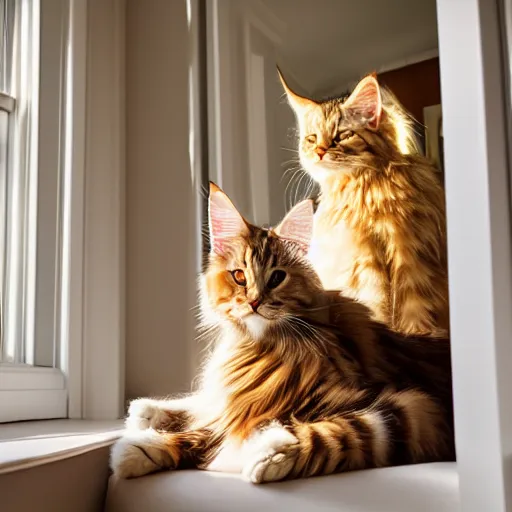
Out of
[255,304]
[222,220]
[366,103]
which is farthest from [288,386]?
[366,103]

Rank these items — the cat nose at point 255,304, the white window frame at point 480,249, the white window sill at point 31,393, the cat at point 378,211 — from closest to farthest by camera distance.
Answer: the white window frame at point 480,249, the cat at point 378,211, the cat nose at point 255,304, the white window sill at point 31,393

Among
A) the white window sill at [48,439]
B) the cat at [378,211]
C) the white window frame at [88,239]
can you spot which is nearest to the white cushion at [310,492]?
the white window sill at [48,439]

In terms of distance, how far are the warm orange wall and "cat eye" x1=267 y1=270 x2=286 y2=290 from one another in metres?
0.34

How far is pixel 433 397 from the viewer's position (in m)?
1.01

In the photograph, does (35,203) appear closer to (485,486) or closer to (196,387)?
(196,387)

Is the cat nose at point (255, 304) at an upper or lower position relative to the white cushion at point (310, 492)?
upper

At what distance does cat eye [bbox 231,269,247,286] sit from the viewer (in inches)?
47.7

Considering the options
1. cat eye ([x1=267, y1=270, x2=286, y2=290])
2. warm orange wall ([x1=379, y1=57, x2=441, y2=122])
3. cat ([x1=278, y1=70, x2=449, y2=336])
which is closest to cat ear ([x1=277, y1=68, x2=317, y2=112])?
cat ([x1=278, y1=70, x2=449, y2=336])

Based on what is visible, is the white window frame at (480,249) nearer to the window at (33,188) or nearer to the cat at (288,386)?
the cat at (288,386)

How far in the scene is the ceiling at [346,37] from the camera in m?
1.12

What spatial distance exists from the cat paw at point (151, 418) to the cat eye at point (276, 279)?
0.29 m

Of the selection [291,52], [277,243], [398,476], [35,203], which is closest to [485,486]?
[398,476]

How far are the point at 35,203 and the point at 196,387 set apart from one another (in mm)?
590

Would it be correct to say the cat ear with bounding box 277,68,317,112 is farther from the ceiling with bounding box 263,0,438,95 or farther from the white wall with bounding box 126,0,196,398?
the white wall with bounding box 126,0,196,398
